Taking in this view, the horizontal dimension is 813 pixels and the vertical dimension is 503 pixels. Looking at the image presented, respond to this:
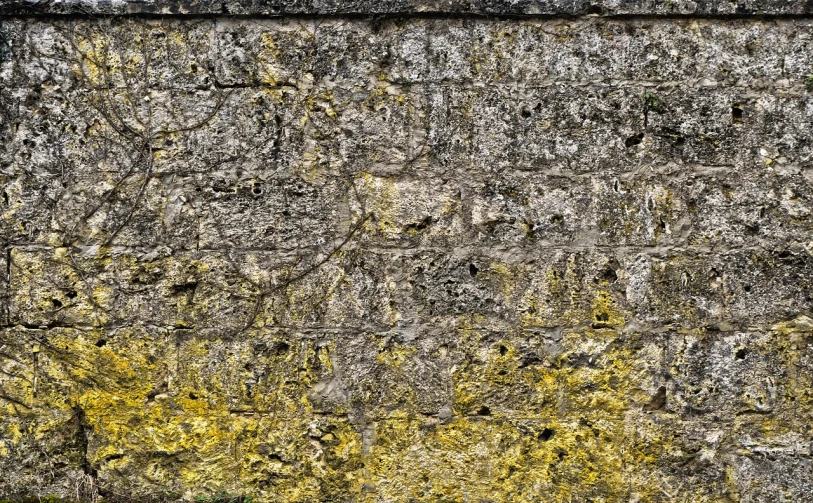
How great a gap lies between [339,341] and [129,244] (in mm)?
998

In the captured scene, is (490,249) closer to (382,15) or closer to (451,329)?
(451,329)

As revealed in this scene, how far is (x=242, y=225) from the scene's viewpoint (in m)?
2.93

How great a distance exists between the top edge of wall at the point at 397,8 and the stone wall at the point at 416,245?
0.05 ft

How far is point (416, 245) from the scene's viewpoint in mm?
2924

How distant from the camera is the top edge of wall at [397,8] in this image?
110 inches

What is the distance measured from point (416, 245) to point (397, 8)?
99cm

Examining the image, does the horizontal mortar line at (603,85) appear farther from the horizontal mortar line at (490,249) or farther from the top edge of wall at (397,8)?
the horizontal mortar line at (490,249)

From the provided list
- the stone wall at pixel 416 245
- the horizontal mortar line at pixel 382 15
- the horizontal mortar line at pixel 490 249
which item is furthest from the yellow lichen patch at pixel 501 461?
the horizontal mortar line at pixel 382 15

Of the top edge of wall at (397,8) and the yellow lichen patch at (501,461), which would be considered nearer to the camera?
the top edge of wall at (397,8)

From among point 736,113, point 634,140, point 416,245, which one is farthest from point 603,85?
point 416,245

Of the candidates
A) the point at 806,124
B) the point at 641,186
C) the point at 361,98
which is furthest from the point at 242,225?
the point at 806,124

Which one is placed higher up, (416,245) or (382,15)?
(382,15)

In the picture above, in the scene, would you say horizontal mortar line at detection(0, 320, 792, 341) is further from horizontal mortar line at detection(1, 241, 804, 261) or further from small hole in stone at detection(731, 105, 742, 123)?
small hole in stone at detection(731, 105, 742, 123)

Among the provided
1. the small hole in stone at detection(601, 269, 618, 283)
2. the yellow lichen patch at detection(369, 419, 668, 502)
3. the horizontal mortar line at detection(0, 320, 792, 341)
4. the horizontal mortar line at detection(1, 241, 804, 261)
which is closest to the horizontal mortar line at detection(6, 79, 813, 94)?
the horizontal mortar line at detection(1, 241, 804, 261)
